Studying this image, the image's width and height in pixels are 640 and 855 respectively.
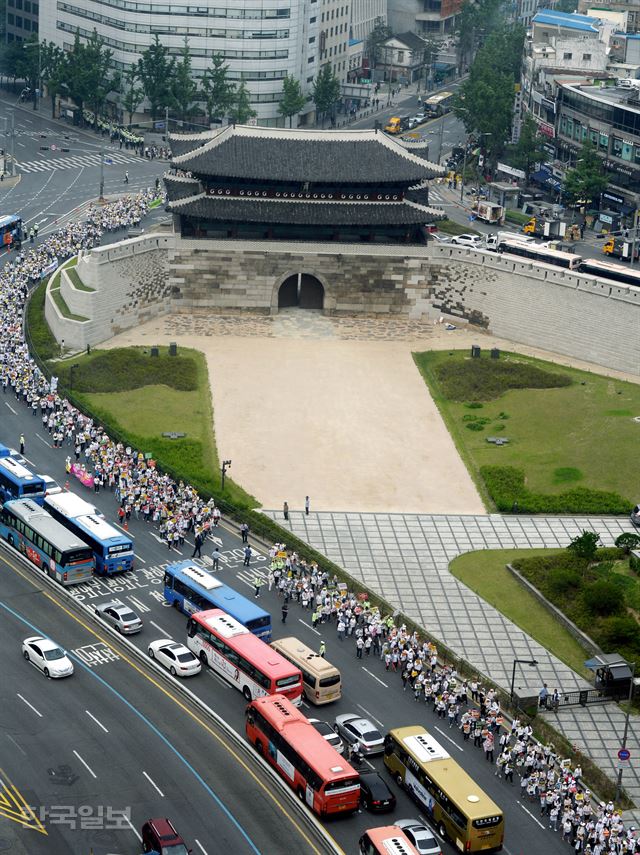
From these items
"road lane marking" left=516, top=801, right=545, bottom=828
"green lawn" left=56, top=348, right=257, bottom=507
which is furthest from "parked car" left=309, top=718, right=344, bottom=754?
"green lawn" left=56, top=348, right=257, bottom=507

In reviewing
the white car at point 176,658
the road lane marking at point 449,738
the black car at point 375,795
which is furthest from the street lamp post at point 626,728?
the white car at point 176,658

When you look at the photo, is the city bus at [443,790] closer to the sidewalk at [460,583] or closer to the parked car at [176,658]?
the sidewalk at [460,583]

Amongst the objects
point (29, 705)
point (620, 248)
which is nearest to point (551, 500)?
point (29, 705)

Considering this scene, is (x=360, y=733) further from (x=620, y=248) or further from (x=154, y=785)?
(x=620, y=248)

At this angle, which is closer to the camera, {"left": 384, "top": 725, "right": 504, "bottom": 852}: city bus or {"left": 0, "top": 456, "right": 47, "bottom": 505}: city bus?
{"left": 384, "top": 725, "right": 504, "bottom": 852}: city bus

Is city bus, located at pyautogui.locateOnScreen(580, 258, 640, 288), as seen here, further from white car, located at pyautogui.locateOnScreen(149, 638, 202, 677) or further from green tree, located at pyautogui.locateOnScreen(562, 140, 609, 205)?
white car, located at pyautogui.locateOnScreen(149, 638, 202, 677)
